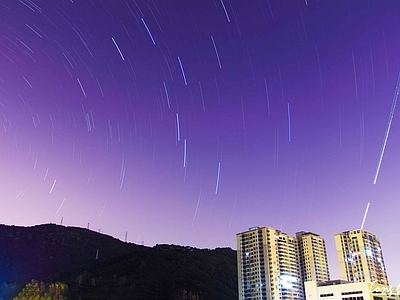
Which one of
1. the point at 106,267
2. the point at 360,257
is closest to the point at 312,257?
the point at 360,257

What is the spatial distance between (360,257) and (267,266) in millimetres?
21663

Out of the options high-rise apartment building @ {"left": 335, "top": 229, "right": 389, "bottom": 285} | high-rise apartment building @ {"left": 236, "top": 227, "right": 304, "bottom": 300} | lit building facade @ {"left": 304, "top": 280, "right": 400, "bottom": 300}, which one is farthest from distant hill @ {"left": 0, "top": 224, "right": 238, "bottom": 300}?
lit building facade @ {"left": 304, "top": 280, "right": 400, "bottom": 300}

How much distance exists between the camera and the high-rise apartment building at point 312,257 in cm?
8669

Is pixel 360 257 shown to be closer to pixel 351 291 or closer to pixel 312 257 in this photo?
pixel 312 257

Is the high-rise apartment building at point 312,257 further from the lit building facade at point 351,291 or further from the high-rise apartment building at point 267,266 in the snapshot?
the lit building facade at point 351,291

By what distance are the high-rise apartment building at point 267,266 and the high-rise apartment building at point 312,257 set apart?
2.74 metres

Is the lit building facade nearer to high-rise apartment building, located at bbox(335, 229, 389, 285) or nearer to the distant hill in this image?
high-rise apartment building, located at bbox(335, 229, 389, 285)

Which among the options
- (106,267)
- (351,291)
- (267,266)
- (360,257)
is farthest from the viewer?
(106,267)

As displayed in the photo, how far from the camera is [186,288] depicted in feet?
315

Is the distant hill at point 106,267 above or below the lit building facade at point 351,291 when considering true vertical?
above

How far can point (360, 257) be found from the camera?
82812mm

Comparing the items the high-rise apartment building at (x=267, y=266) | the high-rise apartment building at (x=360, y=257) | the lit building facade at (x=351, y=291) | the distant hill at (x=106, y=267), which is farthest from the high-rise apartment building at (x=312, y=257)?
the lit building facade at (x=351, y=291)

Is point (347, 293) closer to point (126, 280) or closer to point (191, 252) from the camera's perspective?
point (126, 280)

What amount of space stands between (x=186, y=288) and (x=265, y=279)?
27071 millimetres
